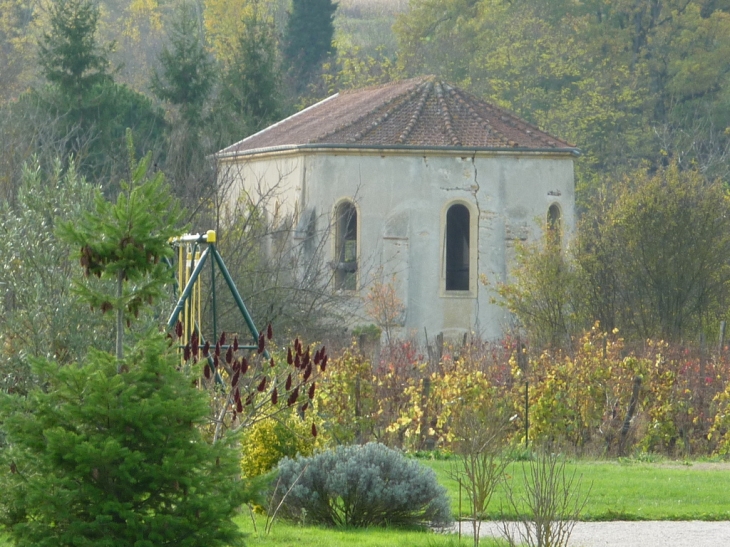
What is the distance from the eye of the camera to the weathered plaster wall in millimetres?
29234

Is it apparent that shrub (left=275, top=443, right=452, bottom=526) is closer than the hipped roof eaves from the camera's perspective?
Yes

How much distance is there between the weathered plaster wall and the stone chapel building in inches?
1.0

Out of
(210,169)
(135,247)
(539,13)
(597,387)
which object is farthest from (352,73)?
(135,247)

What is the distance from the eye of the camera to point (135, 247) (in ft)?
22.2

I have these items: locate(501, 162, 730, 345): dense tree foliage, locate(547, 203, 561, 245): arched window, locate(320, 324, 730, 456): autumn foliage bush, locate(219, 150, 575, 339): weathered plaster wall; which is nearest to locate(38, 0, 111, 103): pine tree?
locate(219, 150, 575, 339): weathered plaster wall

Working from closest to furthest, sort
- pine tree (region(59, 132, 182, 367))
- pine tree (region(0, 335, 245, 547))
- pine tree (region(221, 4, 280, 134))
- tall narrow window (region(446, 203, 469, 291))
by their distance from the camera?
pine tree (region(0, 335, 245, 547)) → pine tree (region(59, 132, 182, 367)) → tall narrow window (region(446, 203, 469, 291)) → pine tree (region(221, 4, 280, 134))

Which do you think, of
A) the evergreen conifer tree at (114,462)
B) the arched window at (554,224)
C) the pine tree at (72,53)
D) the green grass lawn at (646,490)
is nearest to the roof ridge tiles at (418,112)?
the arched window at (554,224)

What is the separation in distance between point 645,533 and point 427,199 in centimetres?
2017

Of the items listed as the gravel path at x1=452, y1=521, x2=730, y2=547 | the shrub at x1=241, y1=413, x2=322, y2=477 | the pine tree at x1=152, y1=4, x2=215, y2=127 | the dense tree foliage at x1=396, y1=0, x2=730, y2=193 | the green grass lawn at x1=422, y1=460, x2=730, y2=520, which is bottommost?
the gravel path at x1=452, y1=521, x2=730, y2=547

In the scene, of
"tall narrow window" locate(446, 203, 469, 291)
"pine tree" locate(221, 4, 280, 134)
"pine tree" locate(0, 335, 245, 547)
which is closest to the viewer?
"pine tree" locate(0, 335, 245, 547)

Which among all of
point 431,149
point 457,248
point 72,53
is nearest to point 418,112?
point 431,149

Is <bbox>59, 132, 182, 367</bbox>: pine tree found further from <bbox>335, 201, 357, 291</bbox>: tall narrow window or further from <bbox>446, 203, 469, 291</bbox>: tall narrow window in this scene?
<bbox>446, 203, 469, 291</bbox>: tall narrow window

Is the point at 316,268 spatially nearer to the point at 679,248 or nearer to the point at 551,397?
the point at 679,248

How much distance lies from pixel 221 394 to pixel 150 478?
4.17 m
